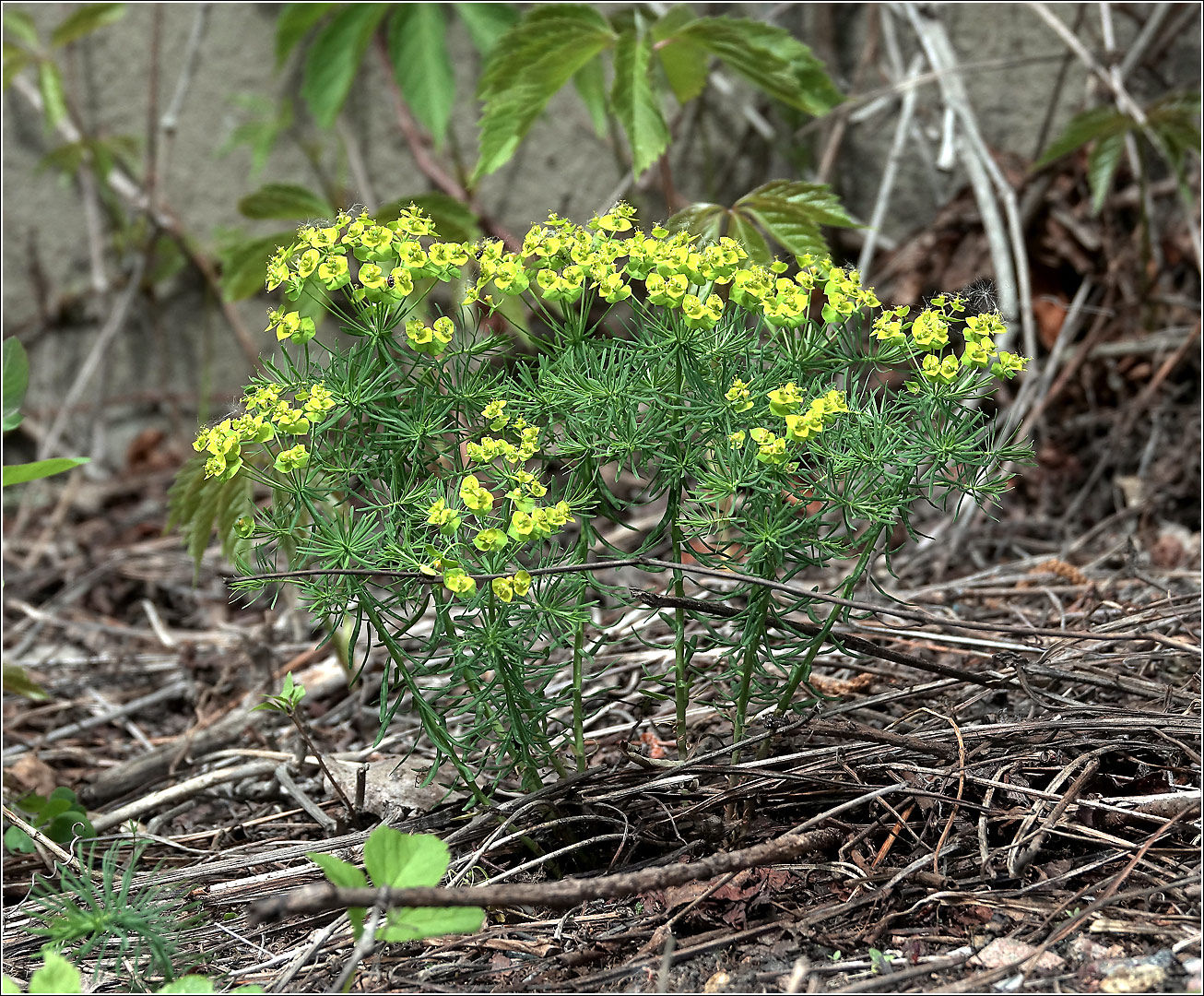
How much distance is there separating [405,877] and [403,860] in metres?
0.02

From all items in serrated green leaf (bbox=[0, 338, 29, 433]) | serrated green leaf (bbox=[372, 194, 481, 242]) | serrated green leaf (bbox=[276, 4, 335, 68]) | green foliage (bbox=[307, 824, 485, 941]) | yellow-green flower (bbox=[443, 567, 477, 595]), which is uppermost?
serrated green leaf (bbox=[276, 4, 335, 68])

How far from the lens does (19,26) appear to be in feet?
13.2

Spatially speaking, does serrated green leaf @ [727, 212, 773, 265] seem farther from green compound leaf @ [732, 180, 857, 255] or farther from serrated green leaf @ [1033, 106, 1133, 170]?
serrated green leaf @ [1033, 106, 1133, 170]

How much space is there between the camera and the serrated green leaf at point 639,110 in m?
2.25

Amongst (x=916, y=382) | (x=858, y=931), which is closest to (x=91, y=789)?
(x=858, y=931)

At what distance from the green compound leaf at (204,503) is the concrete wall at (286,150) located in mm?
2134

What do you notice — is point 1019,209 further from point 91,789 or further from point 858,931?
point 91,789

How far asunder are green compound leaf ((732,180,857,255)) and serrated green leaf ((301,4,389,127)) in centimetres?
171

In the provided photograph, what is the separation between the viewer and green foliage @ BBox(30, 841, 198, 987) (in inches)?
55.3

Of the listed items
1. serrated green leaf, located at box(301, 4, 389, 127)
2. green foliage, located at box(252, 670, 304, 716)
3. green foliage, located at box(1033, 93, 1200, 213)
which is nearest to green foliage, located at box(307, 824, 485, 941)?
green foliage, located at box(252, 670, 304, 716)

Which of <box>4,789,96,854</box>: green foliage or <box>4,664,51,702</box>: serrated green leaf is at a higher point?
<box>4,664,51,702</box>: serrated green leaf

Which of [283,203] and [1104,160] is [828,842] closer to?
[283,203]

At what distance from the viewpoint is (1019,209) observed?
3.46 metres

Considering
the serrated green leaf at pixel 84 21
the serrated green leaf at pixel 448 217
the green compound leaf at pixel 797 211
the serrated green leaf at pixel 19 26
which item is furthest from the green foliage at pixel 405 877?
the serrated green leaf at pixel 19 26
